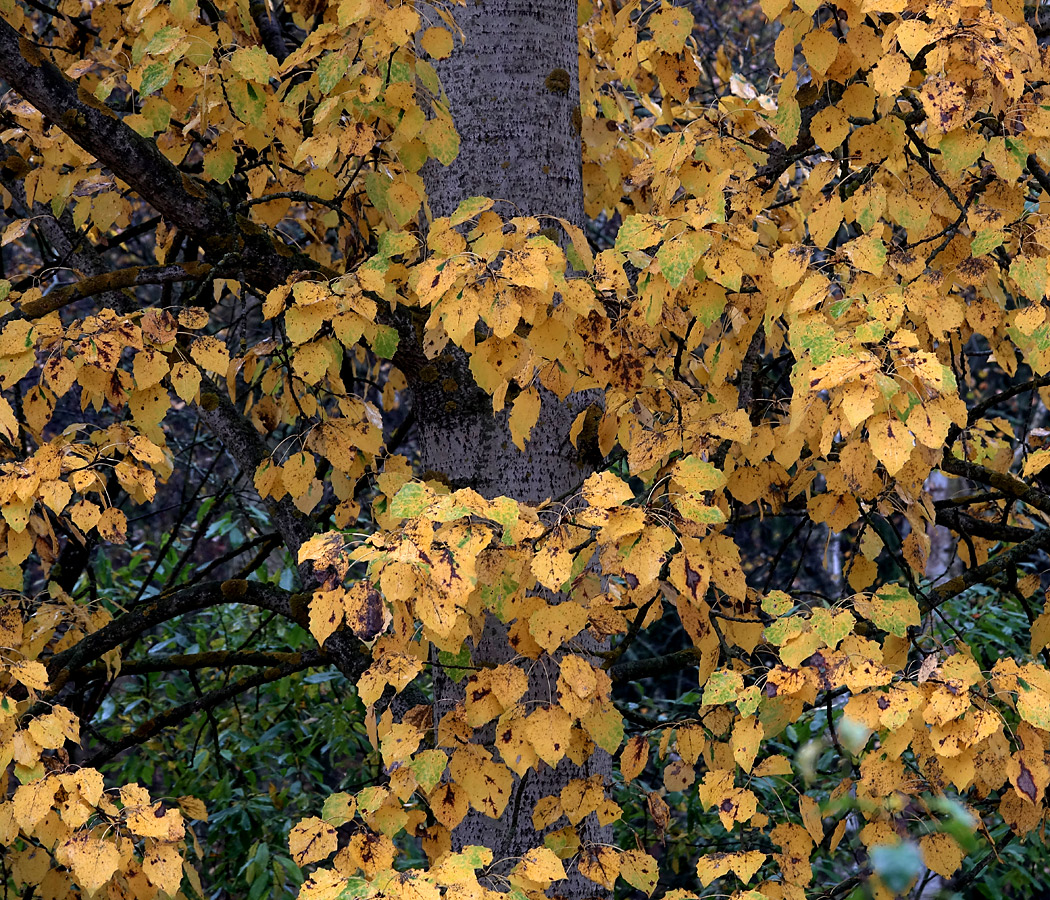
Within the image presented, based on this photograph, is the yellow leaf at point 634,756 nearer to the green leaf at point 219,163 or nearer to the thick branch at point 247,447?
the thick branch at point 247,447

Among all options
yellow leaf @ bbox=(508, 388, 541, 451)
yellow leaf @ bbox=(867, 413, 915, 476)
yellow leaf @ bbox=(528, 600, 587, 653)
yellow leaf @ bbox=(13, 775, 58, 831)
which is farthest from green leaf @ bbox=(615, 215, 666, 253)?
yellow leaf @ bbox=(13, 775, 58, 831)

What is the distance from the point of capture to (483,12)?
2.10 metres

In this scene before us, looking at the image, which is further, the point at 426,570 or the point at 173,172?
the point at 173,172

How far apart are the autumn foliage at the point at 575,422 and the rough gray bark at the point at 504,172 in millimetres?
40

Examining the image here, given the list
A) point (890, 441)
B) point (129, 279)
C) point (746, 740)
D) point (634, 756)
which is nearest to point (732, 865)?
point (746, 740)

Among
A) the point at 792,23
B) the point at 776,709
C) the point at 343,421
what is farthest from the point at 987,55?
the point at 343,421

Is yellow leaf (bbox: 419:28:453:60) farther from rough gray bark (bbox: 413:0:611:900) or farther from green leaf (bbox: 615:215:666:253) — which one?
green leaf (bbox: 615:215:666:253)

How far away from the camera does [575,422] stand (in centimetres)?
202

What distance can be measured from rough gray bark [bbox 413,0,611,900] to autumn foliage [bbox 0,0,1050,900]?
0.13ft

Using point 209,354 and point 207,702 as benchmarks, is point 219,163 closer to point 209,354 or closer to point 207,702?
point 209,354

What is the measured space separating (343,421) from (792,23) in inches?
42.3

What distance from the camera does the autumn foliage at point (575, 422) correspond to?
1.46 meters

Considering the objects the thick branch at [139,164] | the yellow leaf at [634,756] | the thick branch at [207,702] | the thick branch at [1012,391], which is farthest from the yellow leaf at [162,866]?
the thick branch at [1012,391]

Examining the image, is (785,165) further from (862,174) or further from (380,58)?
(380,58)
